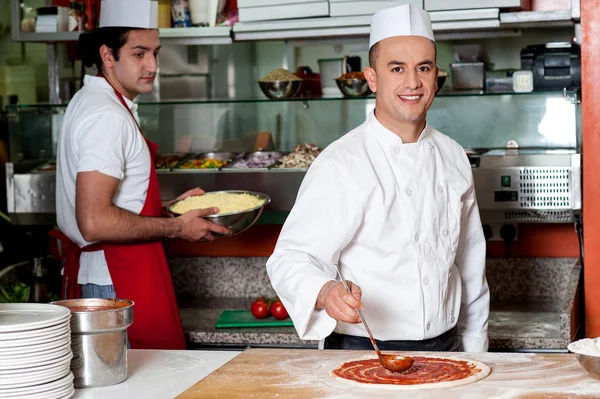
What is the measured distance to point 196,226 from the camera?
10.8ft

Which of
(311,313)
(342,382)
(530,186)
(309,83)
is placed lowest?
(342,382)

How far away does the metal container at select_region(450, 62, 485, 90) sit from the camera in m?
3.77

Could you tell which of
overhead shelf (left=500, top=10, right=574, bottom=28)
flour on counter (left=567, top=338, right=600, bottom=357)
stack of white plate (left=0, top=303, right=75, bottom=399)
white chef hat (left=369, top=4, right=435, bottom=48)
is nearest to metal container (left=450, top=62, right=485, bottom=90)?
overhead shelf (left=500, top=10, right=574, bottom=28)

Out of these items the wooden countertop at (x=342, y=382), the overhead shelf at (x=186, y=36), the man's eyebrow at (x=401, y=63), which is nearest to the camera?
the wooden countertop at (x=342, y=382)

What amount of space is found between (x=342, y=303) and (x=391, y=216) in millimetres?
495

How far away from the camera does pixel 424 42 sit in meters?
2.66

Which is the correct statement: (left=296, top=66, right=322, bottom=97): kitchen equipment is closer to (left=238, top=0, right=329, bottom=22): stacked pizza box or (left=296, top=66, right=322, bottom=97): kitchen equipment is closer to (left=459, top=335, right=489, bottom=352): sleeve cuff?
(left=238, top=0, right=329, bottom=22): stacked pizza box

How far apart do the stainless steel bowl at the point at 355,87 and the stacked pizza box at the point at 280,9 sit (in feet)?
1.01

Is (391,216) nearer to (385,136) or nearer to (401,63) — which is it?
(385,136)

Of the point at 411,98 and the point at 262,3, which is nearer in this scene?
the point at 411,98

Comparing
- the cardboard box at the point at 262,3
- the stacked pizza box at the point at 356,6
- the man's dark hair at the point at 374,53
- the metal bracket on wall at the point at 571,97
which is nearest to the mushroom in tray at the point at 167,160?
the cardboard box at the point at 262,3

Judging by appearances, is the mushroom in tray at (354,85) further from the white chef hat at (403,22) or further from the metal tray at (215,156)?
the white chef hat at (403,22)

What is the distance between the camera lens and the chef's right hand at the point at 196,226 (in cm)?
327

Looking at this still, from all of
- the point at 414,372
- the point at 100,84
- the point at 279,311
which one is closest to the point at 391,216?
the point at 414,372
